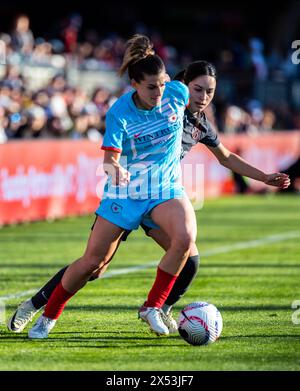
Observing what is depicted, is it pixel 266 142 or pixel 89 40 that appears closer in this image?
pixel 266 142

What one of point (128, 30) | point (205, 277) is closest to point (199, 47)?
point (128, 30)

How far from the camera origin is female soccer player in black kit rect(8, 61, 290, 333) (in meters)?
8.54

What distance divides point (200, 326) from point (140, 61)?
1.95 meters

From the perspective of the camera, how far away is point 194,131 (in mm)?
8742

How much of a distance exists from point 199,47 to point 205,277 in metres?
29.8

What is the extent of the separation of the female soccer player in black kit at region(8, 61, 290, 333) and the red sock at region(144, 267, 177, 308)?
0.24m

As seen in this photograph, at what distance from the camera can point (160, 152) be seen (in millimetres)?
8203

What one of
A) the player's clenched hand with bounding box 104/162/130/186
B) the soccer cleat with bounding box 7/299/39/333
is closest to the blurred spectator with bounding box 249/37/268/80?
the soccer cleat with bounding box 7/299/39/333

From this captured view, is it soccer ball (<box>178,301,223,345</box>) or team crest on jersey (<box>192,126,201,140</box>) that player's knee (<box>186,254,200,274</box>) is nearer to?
soccer ball (<box>178,301,223,345</box>)

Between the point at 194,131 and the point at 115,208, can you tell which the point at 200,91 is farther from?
the point at 115,208

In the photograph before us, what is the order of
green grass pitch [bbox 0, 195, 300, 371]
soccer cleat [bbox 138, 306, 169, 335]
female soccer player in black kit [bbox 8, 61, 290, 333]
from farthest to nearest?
female soccer player in black kit [bbox 8, 61, 290, 333], soccer cleat [bbox 138, 306, 169, 335], green grass pitch [bbox 0, 195, 300, 371]

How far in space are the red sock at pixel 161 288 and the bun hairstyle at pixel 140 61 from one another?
144 centimetres

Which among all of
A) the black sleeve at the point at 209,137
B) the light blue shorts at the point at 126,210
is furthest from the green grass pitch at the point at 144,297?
the black sleeve at the point at 209,137
